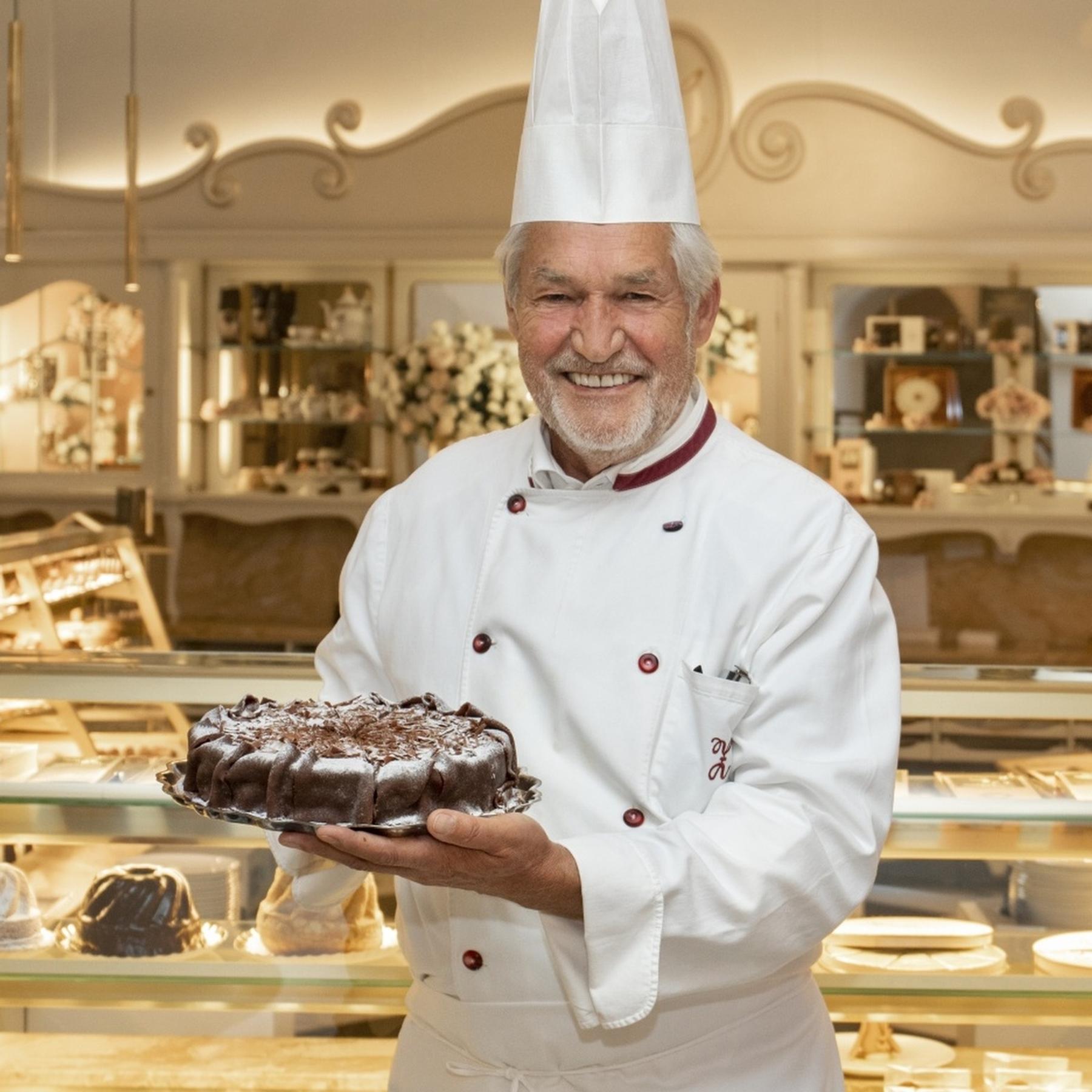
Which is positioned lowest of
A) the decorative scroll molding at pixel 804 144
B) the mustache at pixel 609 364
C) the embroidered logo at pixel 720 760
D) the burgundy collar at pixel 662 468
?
the embroidered logo at pixel 720 760

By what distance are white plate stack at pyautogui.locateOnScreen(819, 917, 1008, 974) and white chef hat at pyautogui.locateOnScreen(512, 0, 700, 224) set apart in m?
1.03

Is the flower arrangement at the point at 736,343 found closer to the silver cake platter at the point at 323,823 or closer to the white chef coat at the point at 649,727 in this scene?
the white chef coat at the point at 649,727

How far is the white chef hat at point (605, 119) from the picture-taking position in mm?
1556

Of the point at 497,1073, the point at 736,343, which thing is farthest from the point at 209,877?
the point at 736,343

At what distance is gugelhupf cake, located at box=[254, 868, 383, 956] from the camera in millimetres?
2107

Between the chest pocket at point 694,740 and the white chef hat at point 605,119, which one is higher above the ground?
the white chef hat at point 605,119

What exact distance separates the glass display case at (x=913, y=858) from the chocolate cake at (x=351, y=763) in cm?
71

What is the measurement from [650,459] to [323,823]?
54 centimetres

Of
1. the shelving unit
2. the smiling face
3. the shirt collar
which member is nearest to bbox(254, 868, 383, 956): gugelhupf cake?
the shirt collar

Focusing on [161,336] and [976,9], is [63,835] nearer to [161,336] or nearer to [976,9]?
[161,336]

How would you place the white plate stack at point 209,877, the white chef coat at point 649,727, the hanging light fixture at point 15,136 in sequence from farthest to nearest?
the hanging light fixture at point 15,136 < the white plate stack at point 209,877 < the white chef coat at point 649,727

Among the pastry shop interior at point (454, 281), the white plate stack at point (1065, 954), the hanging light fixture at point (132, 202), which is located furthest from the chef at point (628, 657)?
the pastry shop interior at point (454, 281)

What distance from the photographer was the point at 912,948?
2082mm

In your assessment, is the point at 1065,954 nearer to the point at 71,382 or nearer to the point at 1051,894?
the point at 1051,894
